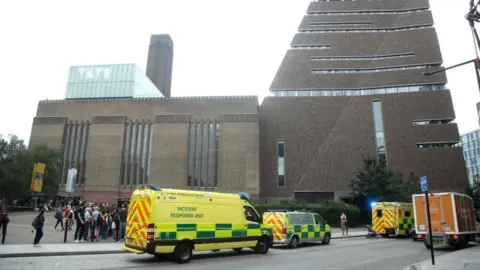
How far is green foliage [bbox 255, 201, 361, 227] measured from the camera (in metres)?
33.5

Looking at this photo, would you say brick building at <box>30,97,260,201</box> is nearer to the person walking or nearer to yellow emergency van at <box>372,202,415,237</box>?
yellow emergency van at <box>372,202,415,237</box>

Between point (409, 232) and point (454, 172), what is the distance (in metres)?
30.0

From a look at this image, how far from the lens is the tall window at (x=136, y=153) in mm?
51125

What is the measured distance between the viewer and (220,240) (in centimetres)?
1229

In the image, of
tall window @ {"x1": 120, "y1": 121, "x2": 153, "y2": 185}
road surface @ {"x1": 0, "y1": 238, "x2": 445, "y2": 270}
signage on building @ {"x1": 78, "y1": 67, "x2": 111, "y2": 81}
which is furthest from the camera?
signage on building @ {"x1": 78, "y1": 67, "x2": 111, "y2": 81}

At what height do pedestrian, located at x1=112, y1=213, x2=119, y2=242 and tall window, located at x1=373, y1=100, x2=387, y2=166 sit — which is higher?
tall window, located at x1=373, y1=100, x2=387, y2=166

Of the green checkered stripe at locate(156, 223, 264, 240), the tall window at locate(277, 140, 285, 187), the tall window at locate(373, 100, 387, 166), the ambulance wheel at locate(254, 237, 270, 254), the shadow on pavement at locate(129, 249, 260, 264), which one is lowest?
the shadow on pavement at locate(129, 249, 260, 264)

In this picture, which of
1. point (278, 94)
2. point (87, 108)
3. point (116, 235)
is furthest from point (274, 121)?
point (116, 235)

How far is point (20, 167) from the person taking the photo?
40594 millimetres

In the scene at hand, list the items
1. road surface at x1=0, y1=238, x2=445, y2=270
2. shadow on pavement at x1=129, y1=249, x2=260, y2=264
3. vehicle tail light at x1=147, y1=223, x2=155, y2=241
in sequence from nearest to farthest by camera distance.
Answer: road surface at x1=0, y1=238, x2=445, y2=270 < vehicle tail light at x1=147, y1=223, x2=155, y2=241 < shadow on pavement at x1=129, y1=249, x2=260, y2=264

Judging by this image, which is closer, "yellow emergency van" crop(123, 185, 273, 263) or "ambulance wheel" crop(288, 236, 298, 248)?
"yellow emergency van" crop(123, 185, 273, 263)

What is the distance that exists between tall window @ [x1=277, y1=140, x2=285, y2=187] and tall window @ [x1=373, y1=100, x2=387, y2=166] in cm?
1376

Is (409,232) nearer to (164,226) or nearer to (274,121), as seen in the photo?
(164,226)

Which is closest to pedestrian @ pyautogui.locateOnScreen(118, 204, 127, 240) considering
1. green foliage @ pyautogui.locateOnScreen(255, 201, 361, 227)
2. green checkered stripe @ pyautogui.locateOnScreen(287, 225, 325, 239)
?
green checkered stripe @ pyautogui.locateOnScreen(287, 225, 325, 239)
